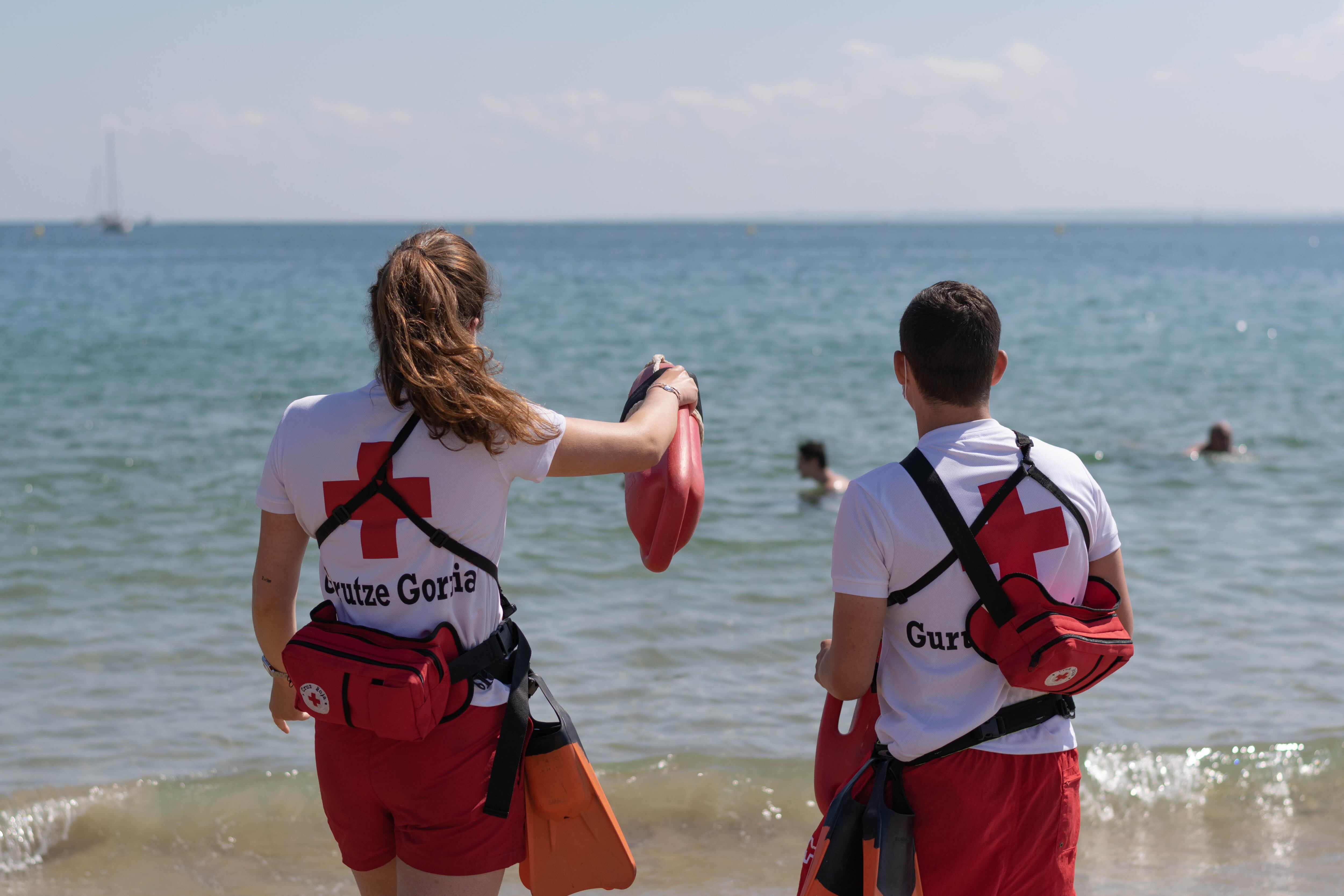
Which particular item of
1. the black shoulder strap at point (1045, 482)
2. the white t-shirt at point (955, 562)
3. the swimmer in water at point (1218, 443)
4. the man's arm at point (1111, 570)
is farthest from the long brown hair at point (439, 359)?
the swimmer in water at point (1218, 443)

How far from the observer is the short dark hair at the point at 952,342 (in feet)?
7.21

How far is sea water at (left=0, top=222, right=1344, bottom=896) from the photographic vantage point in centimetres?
445

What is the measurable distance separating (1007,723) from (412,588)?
3.95 feet

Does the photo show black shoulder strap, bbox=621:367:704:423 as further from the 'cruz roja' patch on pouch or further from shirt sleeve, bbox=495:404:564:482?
the 'cruz roja' patch on pouch

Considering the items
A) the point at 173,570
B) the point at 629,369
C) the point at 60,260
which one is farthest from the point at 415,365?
the point at 60,260

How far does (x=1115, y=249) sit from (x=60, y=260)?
3303 inches

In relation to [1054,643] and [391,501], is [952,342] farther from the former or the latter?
[391,501]

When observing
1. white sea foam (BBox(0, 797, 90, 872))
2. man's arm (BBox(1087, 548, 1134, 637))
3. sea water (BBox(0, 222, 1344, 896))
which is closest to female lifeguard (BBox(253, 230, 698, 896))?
sea water (BBox(0, 222, 1344, 896))

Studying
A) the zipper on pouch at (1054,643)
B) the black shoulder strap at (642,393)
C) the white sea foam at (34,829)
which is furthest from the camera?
the white sea foam at (34,829)

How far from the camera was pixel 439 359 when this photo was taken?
83.3 inches

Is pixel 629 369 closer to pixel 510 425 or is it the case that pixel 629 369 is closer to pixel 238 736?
pixel 238 736

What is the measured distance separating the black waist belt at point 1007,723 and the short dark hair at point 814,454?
26.4 ft

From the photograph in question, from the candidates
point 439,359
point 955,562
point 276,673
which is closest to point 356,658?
point 276,673

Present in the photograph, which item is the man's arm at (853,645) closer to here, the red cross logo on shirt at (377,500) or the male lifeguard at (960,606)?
the male lifeguard at (960,606)
